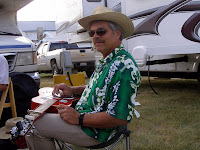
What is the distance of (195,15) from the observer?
439cm

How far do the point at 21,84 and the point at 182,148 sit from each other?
7.76 ft

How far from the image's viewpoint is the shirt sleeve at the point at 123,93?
5.04 feet

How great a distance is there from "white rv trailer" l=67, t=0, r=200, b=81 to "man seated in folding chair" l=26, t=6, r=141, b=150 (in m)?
2.89

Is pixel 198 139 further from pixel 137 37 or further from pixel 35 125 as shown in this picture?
pixel 137 37

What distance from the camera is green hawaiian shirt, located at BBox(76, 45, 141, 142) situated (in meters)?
1.54

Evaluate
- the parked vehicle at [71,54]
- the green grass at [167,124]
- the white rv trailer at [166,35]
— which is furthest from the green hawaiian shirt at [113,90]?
the parked vehicle at [71,54]

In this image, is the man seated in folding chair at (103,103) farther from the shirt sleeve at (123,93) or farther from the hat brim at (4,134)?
the hat brim at (4,134)

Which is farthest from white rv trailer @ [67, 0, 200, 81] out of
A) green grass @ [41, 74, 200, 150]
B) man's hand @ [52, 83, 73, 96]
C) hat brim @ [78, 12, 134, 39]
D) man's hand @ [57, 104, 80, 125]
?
man's hand @ [57, 104, 80, 125]

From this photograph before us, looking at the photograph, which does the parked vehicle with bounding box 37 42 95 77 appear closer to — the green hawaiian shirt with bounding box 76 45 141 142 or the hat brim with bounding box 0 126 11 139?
the hat brim with bounding box 0 126 11 139

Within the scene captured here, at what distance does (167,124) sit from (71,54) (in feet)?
22.3

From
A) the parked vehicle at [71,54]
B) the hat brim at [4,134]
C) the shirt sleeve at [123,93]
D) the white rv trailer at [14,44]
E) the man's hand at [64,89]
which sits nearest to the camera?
the shirt sleeve at [123,93]

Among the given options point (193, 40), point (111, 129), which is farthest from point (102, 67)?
point (193, 40)

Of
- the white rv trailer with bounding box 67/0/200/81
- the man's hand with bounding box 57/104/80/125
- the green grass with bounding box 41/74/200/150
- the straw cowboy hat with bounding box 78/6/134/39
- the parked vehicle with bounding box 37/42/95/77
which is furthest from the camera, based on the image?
the parked vehicle with bounding box 37/42/95/77

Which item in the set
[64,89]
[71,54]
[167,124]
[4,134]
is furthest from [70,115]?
[71,54]
